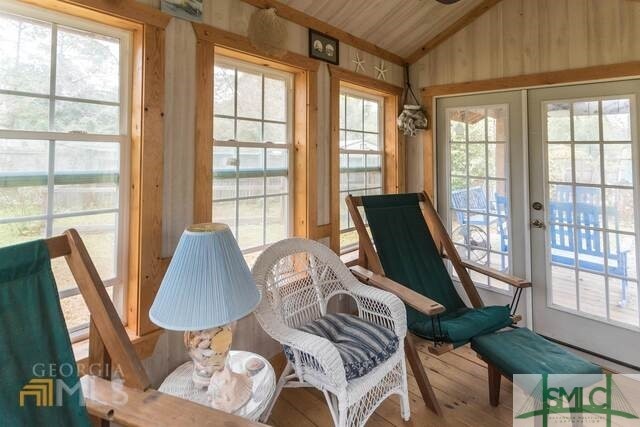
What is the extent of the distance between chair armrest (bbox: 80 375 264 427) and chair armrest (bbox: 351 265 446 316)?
1123 millimetres

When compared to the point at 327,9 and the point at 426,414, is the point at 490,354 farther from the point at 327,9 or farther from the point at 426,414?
the point at 327,9

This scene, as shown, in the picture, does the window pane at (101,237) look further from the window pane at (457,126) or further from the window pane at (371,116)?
the window pane at (457,126)

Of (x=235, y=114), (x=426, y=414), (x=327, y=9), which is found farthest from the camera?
(x=327, y=9)

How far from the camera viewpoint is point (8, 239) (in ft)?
4.33

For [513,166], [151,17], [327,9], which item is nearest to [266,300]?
[151,17]

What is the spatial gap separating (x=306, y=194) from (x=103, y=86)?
4.22 ft

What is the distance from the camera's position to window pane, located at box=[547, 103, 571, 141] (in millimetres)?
2578

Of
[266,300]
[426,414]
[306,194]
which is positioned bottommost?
[426,414]

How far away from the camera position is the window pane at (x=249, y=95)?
2.11m

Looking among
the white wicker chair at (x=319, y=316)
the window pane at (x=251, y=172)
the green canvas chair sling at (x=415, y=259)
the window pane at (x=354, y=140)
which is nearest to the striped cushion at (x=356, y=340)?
the white wicker chair at (x=319, y=316)

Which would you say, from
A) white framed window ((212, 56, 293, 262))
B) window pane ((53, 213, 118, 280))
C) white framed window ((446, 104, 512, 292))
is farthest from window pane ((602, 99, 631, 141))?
window pane ((53, 213, 118, 280))

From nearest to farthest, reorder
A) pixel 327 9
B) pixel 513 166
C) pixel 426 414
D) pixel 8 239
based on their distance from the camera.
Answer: pixel 8 239
pixel 426 414
pixel 327 9
pixel 513 166

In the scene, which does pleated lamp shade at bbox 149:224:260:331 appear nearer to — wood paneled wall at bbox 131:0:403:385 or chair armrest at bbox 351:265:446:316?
wood paneled wall at bbox 131:0:403:385

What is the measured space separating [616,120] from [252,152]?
2441 millimetres
